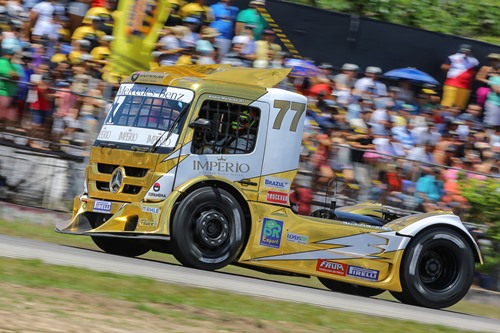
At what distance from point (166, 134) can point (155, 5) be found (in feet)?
17.9

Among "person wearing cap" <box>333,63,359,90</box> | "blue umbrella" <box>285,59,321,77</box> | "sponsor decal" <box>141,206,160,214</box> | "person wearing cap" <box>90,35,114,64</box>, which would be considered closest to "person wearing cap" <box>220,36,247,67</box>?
"blue umbrella" <box>285,59,321,77</box>

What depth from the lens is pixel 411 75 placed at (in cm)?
1909

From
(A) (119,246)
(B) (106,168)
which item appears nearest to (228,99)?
(B) (106,168)

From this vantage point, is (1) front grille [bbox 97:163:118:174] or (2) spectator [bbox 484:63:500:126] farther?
(2) spectator [bbox 484:63:500:126]

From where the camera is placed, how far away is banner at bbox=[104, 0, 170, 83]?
52.9 feet

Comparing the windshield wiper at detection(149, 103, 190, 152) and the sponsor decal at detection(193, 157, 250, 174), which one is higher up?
the windshield wiper at detection(149, 103, 190, 152)

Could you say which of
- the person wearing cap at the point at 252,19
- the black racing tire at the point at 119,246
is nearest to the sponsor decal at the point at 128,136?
the black racing tire at the point at 119,246

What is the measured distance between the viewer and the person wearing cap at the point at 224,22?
17.6 meters

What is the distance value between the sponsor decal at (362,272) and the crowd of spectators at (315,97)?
2521 mm

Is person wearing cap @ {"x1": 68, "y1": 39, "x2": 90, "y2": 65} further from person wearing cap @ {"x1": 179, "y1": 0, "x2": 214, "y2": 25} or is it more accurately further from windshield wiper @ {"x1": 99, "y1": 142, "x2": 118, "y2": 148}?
windshield wiper @ {"x1": 99, "y1": 142, "x2": 118, "y2": 148}

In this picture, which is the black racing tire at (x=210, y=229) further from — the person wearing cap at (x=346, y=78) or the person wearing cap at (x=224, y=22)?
the person wearing cap at (x=346, y=78)

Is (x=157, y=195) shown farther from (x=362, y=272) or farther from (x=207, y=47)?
(x=207, y=47)

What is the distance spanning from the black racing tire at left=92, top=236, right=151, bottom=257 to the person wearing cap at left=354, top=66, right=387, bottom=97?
6500 millimetres

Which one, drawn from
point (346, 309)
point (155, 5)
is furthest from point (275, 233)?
point (155, 5)
